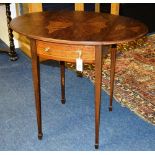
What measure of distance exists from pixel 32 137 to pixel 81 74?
1.09m

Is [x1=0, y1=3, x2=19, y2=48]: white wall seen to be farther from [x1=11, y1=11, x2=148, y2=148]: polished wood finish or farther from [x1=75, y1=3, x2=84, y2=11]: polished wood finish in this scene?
[x1=11, y1=11, x2=148, y2=148]: polished wood finish

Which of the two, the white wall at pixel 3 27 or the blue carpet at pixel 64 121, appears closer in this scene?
the blue carpet at pixel 64 121

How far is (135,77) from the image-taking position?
9.86ft

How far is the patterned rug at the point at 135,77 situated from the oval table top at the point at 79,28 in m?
0.85

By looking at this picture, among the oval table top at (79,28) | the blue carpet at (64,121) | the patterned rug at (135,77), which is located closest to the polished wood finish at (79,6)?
the patterned rug at (135,77)

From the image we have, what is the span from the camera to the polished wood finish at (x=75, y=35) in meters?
1.60

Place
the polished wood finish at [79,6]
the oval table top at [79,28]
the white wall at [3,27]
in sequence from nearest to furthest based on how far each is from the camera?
the oval table top at [79,28] < the polished wood finish at [79,6] < the white wall at [3,27]

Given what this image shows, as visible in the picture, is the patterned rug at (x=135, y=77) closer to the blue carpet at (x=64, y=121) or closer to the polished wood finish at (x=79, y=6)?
the blue carpet at (x=64, y=121)

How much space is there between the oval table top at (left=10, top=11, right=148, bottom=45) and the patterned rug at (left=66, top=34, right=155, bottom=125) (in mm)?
846

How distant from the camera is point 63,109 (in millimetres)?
2463

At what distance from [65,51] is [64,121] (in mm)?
812

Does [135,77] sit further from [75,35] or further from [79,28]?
[75,35]
